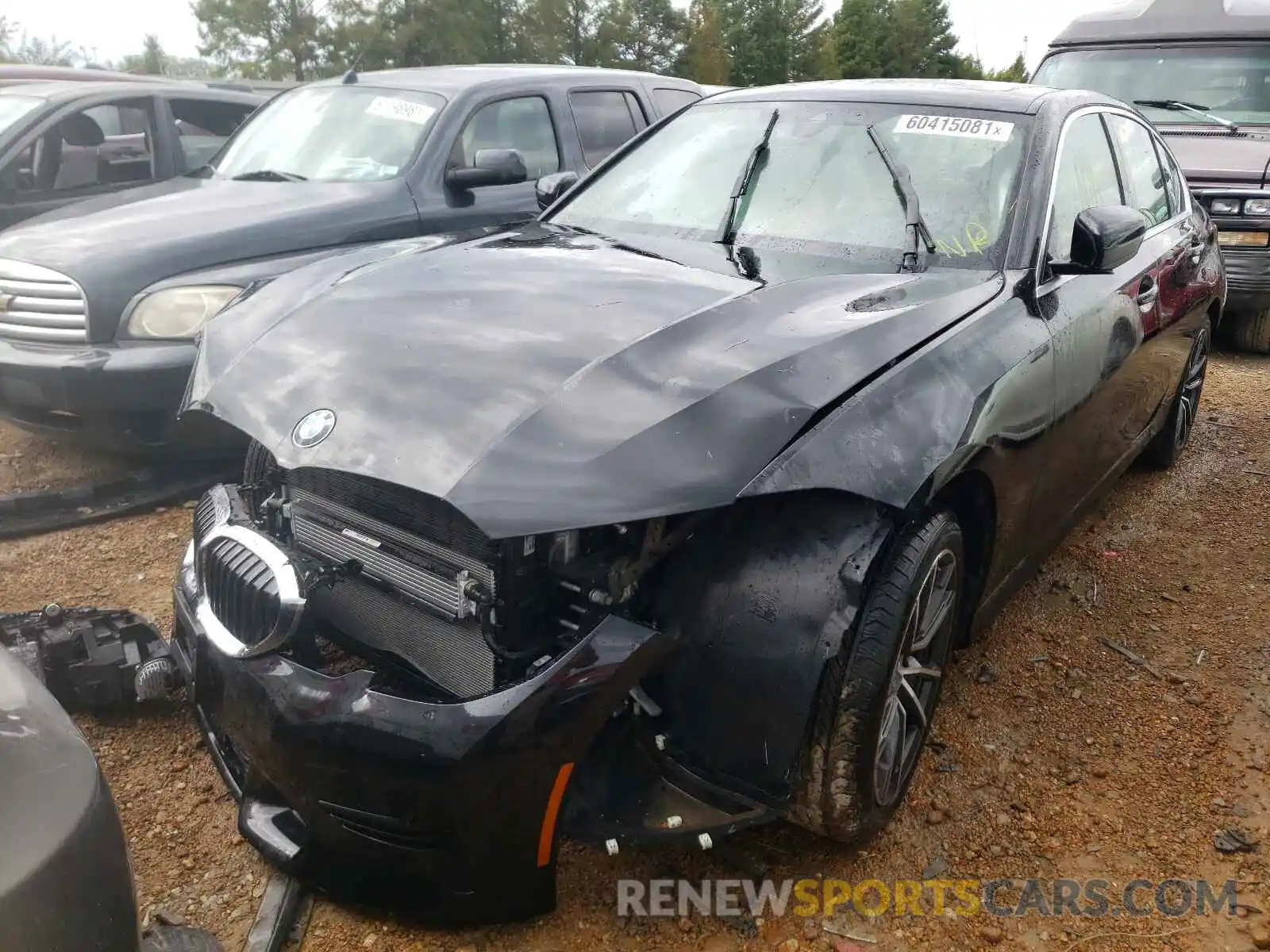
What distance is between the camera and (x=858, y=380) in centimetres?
217

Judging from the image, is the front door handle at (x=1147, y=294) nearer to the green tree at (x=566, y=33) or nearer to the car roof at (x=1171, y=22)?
Answer: the car roof at (x=1171, y=22)

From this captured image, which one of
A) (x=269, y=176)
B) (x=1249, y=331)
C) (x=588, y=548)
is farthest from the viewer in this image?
(x=1249, y=331)

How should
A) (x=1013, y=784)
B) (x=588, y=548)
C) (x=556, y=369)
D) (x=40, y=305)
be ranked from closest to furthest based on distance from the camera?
(x=588, y=548)
(x=556, y=369)
(x=1013, y=784)
(x=40, y=305)

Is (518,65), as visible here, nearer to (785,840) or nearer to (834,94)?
(834,94)

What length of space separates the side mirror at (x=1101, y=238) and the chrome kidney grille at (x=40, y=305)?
11.9 ft

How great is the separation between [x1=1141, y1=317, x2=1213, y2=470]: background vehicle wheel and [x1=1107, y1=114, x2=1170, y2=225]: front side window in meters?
0.77

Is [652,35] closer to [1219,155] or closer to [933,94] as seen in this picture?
[1219,155]

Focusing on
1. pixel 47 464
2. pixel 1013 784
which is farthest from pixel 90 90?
pixel 1013 784

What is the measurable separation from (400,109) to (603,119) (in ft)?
4.08

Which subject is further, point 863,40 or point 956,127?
point 863,40

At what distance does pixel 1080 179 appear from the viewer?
3.30m

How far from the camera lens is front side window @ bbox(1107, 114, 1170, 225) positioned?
3801 mm

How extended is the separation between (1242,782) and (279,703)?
2465 millimetres

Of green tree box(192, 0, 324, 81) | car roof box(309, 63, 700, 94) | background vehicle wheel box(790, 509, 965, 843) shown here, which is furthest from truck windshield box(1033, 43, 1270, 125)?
green tree box(192, 0, 324, 81)
